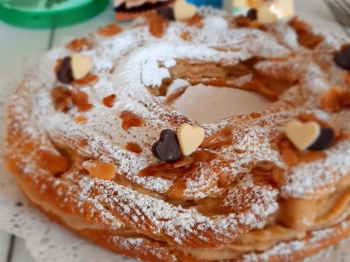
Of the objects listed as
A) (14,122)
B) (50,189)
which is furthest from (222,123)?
(14,122)

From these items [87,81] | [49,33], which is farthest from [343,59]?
[49,33]

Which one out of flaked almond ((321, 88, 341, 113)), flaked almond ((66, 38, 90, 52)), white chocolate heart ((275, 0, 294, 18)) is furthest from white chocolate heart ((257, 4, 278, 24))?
flaked almond ((66, 38, 90, 52))

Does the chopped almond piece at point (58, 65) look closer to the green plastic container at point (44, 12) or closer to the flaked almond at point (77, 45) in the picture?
the flaked almond at point (77, 45)

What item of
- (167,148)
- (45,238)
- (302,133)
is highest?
(302,133)

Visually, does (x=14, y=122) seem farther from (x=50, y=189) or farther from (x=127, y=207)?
(x=127, y=207)

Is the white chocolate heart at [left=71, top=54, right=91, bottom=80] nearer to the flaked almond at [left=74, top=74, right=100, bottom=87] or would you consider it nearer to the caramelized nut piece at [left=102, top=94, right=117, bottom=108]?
the flaked almond at [left=74, top=74, right=100, bottom=87]

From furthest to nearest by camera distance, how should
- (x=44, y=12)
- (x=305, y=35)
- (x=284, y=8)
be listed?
(x=44, y=12)
(x=284, y=8)
(x=305, y=35)

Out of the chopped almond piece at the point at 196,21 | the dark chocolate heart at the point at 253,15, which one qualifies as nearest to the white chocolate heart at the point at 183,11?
the chopped almond piece at the point at 196,21

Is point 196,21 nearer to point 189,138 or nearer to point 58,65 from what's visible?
point 58,65
